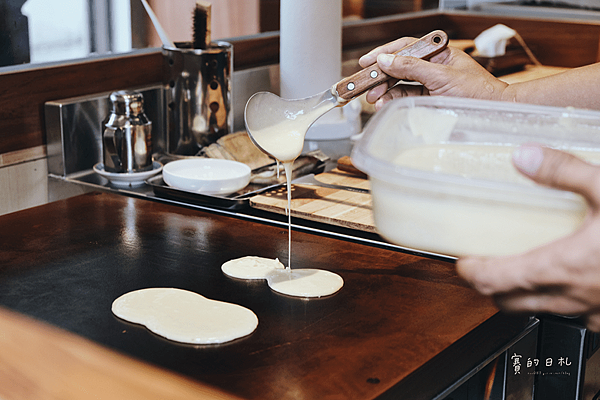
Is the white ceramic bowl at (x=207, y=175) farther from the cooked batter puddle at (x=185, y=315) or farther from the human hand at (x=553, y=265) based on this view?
the human hand at (x=553, y=265)

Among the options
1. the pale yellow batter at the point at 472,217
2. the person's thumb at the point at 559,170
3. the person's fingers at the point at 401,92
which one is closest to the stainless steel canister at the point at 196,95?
the person's fingers at the point at 401,92

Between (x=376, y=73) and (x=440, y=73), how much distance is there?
122 millimetres

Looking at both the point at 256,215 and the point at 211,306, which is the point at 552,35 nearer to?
the point at 256,215

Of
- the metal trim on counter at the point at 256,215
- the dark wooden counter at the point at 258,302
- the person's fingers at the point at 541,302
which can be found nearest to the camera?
the person's fingers at the point at 541,302

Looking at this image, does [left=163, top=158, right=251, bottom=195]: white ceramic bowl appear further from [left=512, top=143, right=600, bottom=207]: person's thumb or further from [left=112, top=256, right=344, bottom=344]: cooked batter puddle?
[left=512, top=143, right=600, bottom=207]: person's thumb

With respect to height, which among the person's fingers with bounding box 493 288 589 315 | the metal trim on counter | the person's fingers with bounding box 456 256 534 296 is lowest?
the metal trim on counter

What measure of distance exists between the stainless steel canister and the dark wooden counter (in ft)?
1.27

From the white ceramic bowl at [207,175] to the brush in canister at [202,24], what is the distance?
1.18 feet

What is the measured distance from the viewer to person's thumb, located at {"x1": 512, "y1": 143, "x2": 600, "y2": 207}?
0.69 m

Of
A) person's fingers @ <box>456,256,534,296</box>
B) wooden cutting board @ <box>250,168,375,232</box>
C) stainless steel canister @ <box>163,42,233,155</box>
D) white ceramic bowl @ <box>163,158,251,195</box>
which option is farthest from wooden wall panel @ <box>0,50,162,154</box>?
person's fingers @ <box>456,256,534,296</box>

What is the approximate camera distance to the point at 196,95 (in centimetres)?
189

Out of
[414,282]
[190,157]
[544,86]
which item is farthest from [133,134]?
[544,86]

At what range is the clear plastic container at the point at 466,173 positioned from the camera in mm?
741

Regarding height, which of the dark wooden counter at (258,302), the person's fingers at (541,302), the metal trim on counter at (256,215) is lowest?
the dark wooden counter at (258,302)
